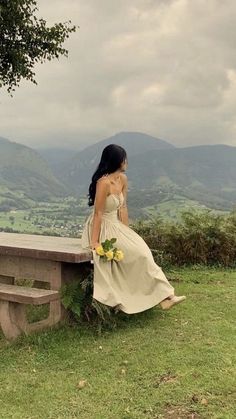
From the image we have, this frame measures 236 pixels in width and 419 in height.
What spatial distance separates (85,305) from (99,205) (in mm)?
1190

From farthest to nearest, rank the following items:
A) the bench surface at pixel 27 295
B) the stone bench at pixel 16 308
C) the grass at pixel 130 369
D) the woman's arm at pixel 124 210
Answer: the woman's arm at pixel 124 210 < the stone bench at pixel 16 308 < the bench surface at pixel 27 295 < the grass at pixel 130 369

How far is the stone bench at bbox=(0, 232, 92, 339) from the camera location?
18.0ft

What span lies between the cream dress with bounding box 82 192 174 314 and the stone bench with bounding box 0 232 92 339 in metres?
0.30

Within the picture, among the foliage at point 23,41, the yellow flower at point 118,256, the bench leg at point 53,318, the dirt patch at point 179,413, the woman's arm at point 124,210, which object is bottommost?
the dirt patch at point 179,413

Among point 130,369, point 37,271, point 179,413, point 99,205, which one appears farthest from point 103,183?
point 179,413

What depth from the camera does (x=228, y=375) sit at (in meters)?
4.15

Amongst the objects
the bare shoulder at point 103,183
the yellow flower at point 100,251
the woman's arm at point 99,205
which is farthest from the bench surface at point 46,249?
the bare shoulder at point 103,183

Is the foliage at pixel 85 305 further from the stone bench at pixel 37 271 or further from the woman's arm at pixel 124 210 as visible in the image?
the woman's arm at pixel 124 210

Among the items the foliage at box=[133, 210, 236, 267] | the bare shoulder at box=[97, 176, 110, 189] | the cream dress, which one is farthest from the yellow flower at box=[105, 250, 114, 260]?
the foliage at box=[133, 210, 236, 267]

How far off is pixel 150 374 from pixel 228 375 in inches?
26.3

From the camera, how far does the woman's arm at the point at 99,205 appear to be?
586cm

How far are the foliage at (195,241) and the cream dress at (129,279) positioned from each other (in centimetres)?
394

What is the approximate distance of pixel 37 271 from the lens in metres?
6.04

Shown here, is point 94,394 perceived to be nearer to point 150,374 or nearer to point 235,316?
point 150,374
